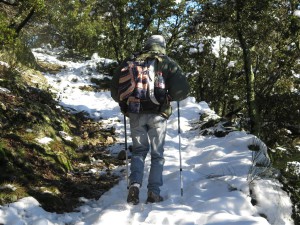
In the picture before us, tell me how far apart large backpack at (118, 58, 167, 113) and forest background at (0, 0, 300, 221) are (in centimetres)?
220

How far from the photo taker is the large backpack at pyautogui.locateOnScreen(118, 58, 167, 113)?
491 centimetres

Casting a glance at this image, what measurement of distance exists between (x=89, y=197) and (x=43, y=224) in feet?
4.73

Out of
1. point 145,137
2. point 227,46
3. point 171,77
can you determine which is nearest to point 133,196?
point 145,137

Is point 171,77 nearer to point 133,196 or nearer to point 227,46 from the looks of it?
point 133,196

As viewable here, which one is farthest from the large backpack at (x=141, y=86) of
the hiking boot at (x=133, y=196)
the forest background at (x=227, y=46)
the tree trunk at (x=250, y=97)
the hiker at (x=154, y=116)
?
the tree trunk at (x=250, y=97)

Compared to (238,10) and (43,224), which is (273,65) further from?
(43,224)

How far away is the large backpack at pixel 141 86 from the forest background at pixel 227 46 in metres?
2.20

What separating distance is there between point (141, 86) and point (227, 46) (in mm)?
17839

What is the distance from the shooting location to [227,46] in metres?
21.5

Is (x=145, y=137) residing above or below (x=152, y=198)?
above

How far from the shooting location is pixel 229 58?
71.1 feet

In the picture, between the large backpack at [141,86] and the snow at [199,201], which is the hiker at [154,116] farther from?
the snow at [199,201]

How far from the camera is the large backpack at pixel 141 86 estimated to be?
16.1 ft

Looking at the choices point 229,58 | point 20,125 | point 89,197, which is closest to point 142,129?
point 89,197
